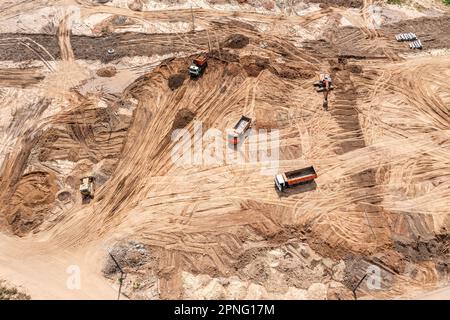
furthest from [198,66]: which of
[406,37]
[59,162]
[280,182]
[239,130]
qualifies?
[406,37]

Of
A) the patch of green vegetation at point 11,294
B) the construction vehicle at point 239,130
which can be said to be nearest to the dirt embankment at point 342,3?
the construction vehicle at point 239,130

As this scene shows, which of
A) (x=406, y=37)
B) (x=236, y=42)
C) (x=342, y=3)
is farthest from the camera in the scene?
(x=342, y=3)

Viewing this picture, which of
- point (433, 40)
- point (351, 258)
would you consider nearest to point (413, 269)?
point (351, 258)

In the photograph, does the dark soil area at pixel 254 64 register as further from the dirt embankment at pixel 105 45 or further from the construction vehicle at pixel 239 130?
the construction vehicle at pixel 239 130

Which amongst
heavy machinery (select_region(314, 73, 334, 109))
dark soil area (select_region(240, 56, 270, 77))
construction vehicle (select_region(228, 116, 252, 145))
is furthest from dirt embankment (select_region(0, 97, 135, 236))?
heavy machinery (select_region(314, 73, 334, 109))

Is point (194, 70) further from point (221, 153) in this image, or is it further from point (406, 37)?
point (406, 37)

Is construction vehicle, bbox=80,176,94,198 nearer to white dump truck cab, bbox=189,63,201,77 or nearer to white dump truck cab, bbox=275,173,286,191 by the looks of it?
white dump truck cab, bbox=189,63,201,77

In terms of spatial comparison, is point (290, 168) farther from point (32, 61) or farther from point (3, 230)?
point (32, 61)
